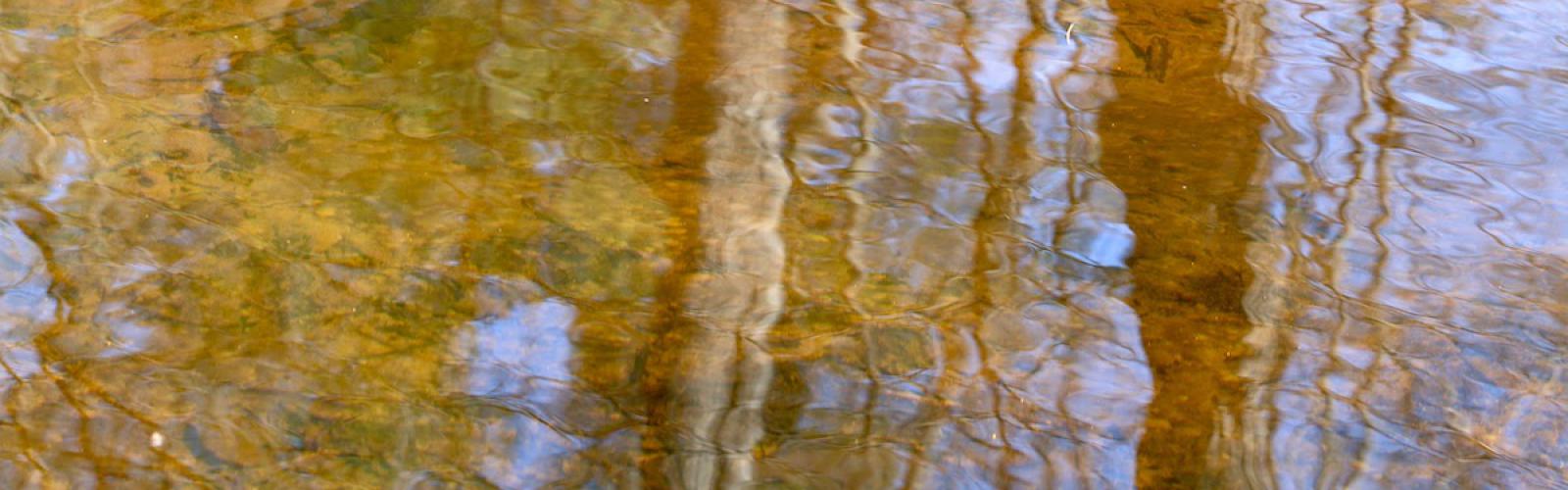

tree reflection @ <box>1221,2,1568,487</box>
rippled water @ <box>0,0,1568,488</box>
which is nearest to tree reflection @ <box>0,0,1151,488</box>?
rippled water @ <box>0,0,1568,488</box>

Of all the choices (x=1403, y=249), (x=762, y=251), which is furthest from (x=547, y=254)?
(x=1403, y=249)

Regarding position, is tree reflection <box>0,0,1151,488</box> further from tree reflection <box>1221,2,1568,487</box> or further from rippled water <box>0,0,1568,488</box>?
tree reflection <box>1221,2,1568,487</box>

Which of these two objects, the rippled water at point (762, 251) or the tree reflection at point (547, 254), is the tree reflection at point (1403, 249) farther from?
the tree reflection at point (547, 254)

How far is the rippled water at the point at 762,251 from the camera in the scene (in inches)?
77.0

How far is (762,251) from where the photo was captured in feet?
7.68

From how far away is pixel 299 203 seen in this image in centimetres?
234

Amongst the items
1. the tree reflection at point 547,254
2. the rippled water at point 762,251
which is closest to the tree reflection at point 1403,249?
the rippled water at point 762,251

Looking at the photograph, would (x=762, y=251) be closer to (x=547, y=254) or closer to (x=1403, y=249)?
(x=547, y=254)

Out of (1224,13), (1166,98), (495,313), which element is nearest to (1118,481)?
(495,313)

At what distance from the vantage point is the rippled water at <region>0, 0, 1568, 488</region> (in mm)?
1956

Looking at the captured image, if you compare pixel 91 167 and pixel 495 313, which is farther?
pixel 91 167

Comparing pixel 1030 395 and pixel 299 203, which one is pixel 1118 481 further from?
pixel 299 203

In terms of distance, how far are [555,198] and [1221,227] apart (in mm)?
1197

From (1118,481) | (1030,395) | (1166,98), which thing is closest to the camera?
(1118,481)
